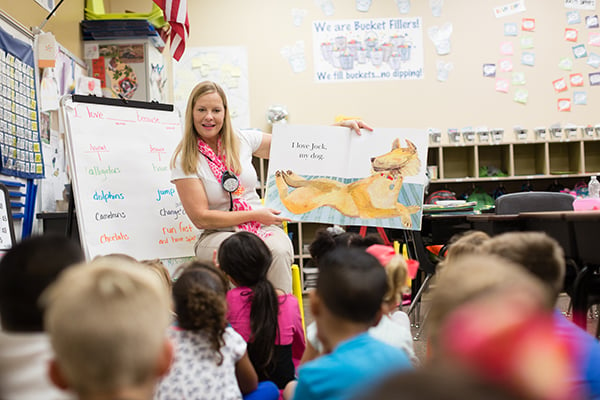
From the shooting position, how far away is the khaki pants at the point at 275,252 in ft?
8.25

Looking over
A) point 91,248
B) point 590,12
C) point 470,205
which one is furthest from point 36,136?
point 590,12

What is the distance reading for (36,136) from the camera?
3.47m

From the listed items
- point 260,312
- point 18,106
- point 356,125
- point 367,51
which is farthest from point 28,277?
point 367,51

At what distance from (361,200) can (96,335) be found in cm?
201

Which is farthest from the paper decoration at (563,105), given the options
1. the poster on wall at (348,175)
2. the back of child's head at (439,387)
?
the back of child's head at (439,387)

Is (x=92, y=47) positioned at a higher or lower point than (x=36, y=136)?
higher

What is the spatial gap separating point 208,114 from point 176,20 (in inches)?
77.8

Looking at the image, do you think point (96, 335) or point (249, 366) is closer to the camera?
point (96, 335)

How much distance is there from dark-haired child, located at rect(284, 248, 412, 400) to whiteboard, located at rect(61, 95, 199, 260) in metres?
1.79

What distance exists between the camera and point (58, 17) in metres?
4.03

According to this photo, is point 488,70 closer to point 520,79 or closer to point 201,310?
point 520,79

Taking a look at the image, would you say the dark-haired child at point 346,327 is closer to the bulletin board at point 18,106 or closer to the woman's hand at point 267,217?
the woman's hand at point 267,217

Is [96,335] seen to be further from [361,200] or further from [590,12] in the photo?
[590,12]

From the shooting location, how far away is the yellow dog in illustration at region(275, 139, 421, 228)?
2.66 meters
